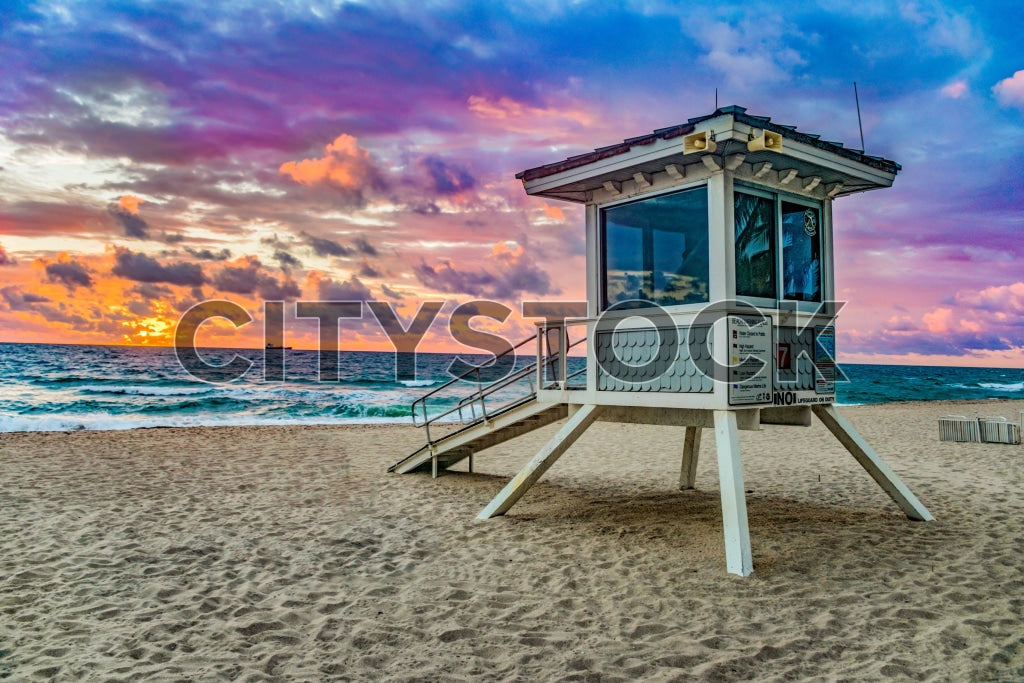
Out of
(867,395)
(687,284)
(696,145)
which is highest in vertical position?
(696,145)

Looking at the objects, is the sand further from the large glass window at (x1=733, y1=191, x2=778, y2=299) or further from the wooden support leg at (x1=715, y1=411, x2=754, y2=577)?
the large glass window at (x1=733, y1=191, x2=778, y2=299)

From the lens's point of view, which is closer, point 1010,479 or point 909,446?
point 1010,479

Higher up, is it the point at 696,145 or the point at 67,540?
the point at 696,145

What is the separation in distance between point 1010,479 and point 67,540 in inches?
518

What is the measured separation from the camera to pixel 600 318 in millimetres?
8016

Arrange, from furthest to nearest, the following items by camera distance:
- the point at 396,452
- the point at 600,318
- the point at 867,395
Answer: the point at 867,395
the point at 396,452
the point at 600,318

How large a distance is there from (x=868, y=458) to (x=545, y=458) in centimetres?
383

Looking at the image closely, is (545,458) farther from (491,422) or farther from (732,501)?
(732,501)

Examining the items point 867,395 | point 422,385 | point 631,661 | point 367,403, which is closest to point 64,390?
point 367,403

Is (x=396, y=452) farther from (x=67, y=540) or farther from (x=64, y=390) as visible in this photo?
(x=64, y=390)

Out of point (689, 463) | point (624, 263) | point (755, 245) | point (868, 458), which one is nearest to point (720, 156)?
point (755, 245)

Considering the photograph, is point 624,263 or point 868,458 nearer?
point 624,263

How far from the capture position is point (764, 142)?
21.5ft

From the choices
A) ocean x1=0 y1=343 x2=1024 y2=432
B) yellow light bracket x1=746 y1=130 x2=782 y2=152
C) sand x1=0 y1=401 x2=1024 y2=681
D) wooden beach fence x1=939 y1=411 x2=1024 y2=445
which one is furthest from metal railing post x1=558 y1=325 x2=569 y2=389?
ocean x1=0 y1=343 x2=1024 y2=432
